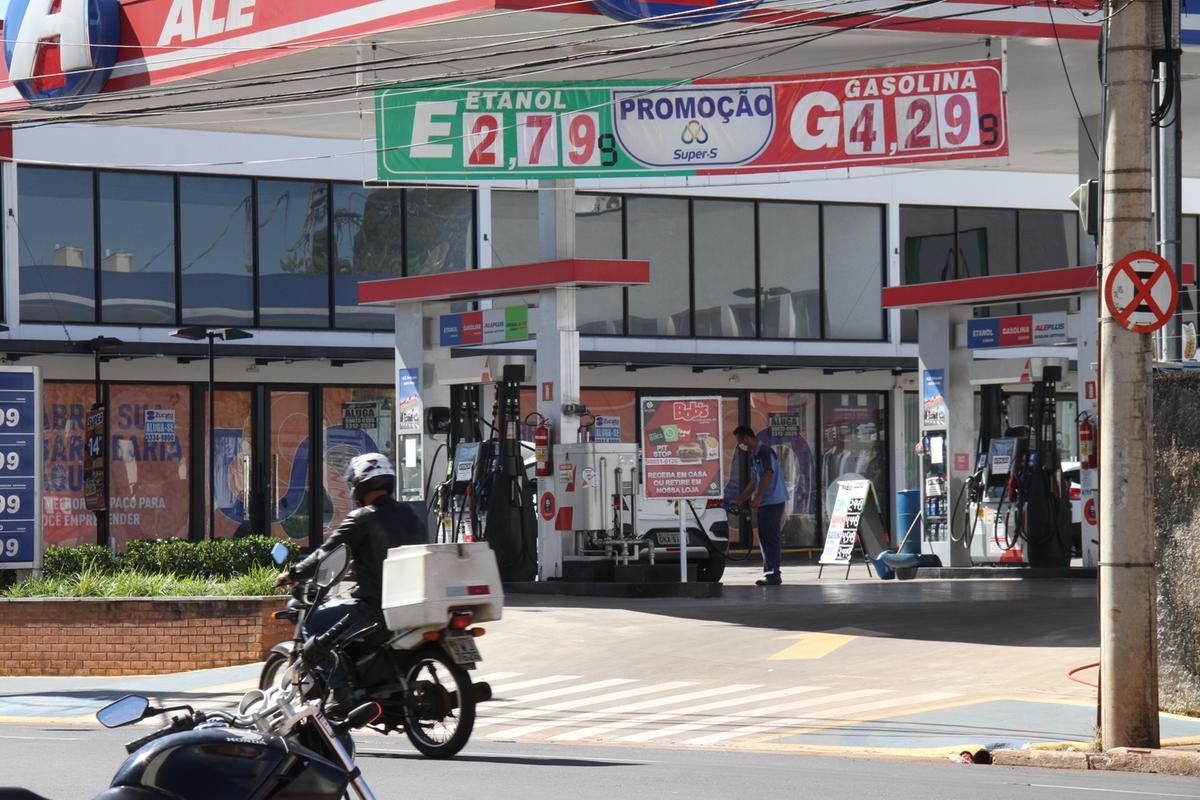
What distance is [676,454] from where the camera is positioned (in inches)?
804

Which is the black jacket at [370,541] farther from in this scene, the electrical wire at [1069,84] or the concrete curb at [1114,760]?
the electrical wire at [1069,84]

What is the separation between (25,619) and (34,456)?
2.39 m

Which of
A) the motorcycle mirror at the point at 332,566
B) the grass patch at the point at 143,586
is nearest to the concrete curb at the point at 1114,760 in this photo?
the motorcycle mirror at the point at 332,566

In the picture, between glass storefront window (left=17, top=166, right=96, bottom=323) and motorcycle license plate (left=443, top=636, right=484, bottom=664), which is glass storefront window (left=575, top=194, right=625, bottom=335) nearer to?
glass storefront window (left=17, top=166, right=96, bottom=323)

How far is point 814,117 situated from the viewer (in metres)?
18.2

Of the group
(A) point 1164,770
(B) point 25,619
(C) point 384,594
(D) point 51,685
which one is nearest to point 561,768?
(C) point 384,594

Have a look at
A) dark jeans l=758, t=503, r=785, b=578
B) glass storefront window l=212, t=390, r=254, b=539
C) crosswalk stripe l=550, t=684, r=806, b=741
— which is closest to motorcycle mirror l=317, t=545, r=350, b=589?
crosswalk stripe l=550, t=684, r=806, b=741

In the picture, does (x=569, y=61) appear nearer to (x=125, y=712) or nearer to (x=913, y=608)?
(x=913, y=608)

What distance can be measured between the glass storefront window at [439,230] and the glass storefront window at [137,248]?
432 cm

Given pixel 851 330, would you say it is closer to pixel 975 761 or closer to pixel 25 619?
pixel 25 619

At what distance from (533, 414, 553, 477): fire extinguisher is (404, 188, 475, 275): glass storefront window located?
10556mm

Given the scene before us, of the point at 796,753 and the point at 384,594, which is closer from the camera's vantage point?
the point at 384,594

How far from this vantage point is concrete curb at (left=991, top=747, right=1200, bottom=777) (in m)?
10.5

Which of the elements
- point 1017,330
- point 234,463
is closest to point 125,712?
point 1017,330
